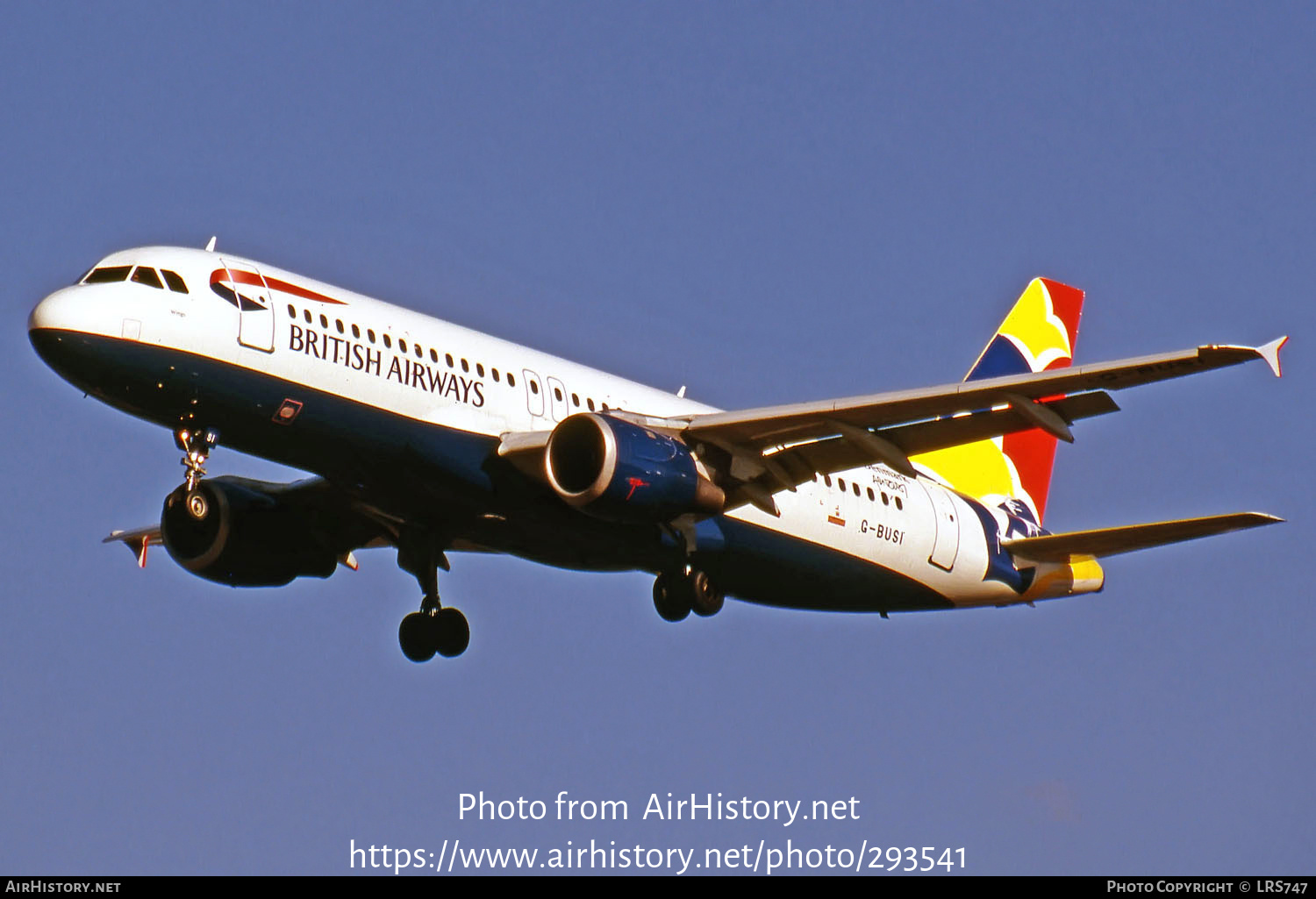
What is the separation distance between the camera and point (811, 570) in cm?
3775

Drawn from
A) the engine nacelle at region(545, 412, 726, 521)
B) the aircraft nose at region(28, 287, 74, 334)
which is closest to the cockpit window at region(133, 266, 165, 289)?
the aircraft nose at region(28, 287, 74, 334)

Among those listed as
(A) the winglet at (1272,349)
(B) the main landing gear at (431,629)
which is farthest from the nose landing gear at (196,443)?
(A) the winglet at (1272,349)

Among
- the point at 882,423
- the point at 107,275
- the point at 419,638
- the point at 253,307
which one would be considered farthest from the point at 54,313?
the point at 882,423

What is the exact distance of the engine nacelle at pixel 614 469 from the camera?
32281mm

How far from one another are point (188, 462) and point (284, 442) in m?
1.54

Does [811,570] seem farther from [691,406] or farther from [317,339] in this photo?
[317,339]

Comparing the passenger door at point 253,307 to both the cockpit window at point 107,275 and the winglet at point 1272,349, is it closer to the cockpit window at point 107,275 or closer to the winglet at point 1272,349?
the cockpit window at point 107,275

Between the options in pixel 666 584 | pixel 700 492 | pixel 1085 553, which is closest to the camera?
pixel 700 492

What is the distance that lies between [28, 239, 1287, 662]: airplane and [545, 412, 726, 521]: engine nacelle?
0.12 feet

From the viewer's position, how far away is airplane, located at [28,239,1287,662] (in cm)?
3034

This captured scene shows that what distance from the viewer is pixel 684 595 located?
35.9 m

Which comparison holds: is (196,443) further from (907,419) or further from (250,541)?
(907,419)

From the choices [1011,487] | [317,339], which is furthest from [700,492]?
[1011,487]

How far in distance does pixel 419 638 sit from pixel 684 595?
5.40m
